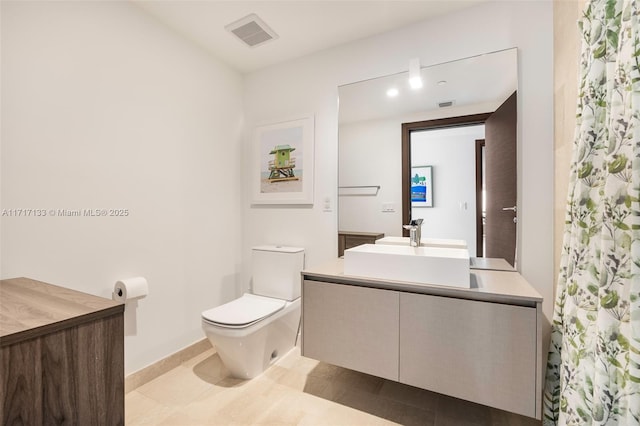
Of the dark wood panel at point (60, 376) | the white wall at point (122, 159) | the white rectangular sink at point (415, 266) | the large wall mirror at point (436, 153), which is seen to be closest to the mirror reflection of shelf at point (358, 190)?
the large wall mirror at point (436, 153)

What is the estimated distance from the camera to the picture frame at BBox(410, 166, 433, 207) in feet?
6.28

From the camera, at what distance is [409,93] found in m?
1.97

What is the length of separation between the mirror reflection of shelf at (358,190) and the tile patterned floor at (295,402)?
120 cm

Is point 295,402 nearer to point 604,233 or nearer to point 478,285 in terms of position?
point 478,285

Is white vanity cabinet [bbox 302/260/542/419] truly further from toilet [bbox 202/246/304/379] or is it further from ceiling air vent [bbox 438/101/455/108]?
ceiling air vent [bbox 438/101/455/108]

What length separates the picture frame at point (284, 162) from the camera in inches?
92.6

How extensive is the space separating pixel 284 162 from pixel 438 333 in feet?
5.52

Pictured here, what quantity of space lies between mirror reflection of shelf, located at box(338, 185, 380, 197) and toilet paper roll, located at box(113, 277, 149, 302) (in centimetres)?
140

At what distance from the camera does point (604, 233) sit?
3.06ft

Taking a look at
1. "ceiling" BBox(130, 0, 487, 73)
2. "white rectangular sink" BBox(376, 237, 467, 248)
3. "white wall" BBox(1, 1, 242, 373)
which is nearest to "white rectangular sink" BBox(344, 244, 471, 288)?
"white rectangular sink" BBox(376, 237, 467, 248)

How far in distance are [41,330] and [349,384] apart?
1.56m

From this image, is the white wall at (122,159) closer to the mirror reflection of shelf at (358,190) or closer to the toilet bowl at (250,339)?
the toilet bowl at (250,339)

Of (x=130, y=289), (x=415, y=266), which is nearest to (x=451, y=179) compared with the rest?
(x=415, y=266)

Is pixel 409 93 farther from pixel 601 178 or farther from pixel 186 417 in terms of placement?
pixel 186 417
